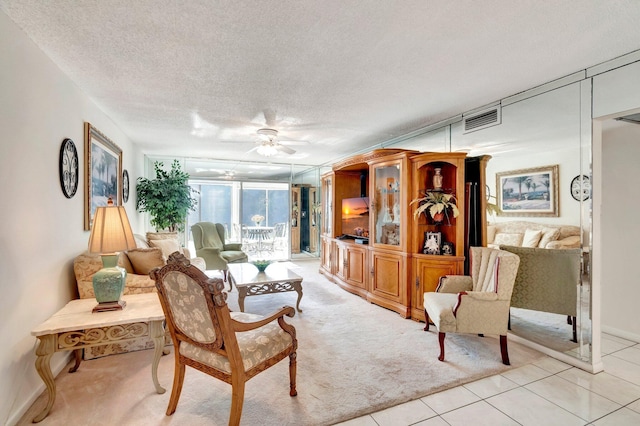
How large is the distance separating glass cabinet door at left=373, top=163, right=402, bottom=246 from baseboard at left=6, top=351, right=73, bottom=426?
367cm

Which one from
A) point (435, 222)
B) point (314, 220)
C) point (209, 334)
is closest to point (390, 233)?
point (435, 222)

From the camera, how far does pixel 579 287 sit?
264cm

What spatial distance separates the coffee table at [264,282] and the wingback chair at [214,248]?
1106mm

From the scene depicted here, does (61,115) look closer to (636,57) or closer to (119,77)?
(119,77)

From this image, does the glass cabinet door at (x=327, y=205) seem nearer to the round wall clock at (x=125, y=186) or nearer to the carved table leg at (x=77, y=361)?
the round wall clock at (x=125, y=186)

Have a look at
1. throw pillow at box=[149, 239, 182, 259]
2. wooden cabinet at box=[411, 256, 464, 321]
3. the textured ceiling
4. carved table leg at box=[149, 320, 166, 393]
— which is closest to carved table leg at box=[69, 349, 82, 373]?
carved table leg at box=[149, 320, 166, 393]

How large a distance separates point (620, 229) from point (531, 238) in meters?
1.08

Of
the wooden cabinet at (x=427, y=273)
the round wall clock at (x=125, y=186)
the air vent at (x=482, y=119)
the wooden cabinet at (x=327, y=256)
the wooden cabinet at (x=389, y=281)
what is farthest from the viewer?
the wooden cabinet at (x=327, y=256)

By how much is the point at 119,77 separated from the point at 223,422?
3045 millimetres

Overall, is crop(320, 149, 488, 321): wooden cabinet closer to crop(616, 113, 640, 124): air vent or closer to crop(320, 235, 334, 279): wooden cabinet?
crop(320, 235, 334, 279): wooden cabinet

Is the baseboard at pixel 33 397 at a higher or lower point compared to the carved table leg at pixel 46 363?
lower

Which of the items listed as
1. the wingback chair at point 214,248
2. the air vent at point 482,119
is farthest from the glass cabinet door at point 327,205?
the air vent at point 482,119

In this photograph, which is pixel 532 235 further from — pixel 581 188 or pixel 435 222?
pixel 435 222

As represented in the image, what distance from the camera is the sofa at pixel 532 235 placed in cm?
274
